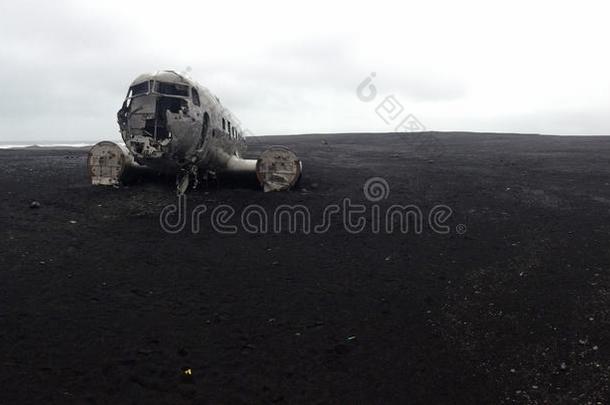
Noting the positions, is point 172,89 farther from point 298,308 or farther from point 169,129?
point 298,308

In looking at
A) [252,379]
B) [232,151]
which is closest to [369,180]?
[232,151]

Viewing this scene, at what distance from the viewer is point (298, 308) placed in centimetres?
760

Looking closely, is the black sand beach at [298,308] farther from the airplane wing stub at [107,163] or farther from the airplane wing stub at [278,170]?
the airplane wing stub at [107,163]

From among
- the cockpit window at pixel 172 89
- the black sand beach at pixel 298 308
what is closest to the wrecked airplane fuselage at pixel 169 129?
the cockpit window at pixel 172 89

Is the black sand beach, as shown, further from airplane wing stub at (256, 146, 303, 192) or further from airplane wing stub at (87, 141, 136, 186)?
airplane wing stub at (87, 141, 136, 186)

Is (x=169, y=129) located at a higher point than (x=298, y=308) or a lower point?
higher

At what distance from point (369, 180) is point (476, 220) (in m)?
5.90

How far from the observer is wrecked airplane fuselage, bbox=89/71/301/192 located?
12.0 meters

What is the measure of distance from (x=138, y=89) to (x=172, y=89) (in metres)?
0.91

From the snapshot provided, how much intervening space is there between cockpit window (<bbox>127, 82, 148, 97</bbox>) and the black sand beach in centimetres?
299

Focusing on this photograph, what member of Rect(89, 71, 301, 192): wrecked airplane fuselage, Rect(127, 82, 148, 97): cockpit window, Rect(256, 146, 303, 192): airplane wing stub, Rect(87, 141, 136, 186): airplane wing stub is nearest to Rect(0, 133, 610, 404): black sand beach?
Rect(256, 146, 303, 192): airplane wing stub

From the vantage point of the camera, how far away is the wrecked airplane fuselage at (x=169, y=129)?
12.0 meters

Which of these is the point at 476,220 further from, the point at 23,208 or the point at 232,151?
the point at 23,208

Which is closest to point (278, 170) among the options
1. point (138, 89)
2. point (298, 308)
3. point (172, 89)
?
point (172, 89)
